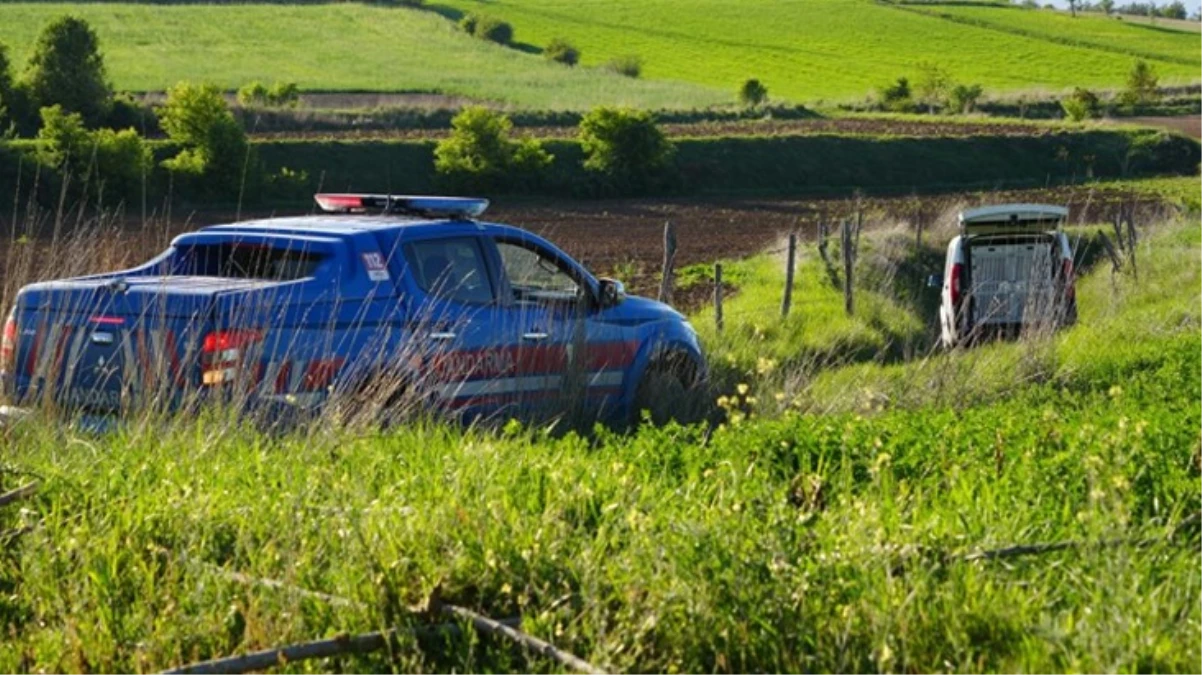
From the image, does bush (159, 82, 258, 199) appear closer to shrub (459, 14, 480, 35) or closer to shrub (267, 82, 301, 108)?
→ shrub (267, 82, 301, 108)

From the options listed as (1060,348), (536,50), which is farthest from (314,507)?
(536,50)

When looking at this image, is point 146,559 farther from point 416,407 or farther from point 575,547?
point 416,407

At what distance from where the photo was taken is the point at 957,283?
21141 mm

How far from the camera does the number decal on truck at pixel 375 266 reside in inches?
429

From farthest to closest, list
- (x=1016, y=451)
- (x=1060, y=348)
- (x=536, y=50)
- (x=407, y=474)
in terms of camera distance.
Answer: (x=536, y=50) < (x=1060, y=348) < (x=1016, y=451) < (x=407, y=474)

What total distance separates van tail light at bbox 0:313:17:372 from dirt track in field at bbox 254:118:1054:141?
120 ft

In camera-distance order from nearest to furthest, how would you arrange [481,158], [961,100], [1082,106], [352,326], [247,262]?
[352,326], [247,262], [481,158], [1082,106], [961,100]

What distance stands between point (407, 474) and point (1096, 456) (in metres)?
2.83

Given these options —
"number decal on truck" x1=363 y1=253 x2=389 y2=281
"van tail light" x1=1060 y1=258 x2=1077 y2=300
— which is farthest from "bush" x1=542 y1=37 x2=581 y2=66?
"number decal on truck" x1=363 y1=253 x2=389 y2=281

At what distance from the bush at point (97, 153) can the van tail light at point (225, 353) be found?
2628cm

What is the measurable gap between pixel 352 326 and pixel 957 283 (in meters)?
12.0

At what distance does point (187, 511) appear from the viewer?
712 centimetres

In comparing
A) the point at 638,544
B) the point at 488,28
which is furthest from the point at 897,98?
the point at 638,544

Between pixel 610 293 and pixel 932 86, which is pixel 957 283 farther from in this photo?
pixel 932 86
